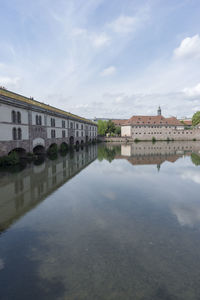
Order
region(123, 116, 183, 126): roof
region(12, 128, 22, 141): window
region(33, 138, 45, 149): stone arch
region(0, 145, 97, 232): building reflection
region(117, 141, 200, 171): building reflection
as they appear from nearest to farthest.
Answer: region(0, 145, 97, 232): building reflection
region(12, 128, 22, 141): window
region(117, 141, 200, 171): building reflection
region(33, 138, 45, 149): stone arch
region(123, 116, 183, 126): roof

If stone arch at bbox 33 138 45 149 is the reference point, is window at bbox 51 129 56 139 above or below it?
above

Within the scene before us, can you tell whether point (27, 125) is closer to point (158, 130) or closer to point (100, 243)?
point (100, 243)

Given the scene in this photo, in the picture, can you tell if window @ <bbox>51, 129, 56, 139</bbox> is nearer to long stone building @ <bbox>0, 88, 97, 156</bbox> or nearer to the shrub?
long stone building @ <bbox>0, 88, 97, 156</bbox>

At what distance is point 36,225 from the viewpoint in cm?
763

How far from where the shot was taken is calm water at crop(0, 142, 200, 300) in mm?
4441

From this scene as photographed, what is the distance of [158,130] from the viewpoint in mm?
80500

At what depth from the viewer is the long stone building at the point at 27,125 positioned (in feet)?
68.8

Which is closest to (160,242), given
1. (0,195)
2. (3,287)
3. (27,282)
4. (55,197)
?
(27,282)

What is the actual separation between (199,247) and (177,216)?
2.40 metres

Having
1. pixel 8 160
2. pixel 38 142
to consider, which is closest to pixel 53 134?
pixel 38 142

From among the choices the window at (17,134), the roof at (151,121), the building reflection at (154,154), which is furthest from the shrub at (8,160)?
the roof at (151,121)

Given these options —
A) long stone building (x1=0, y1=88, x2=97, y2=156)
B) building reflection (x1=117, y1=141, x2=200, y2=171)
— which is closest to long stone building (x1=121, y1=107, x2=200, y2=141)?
building reflection (x1=117, y1=141, x2=200, y2=171)

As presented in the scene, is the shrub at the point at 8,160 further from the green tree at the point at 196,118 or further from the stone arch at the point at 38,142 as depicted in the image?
the green tree at the point at 196,118

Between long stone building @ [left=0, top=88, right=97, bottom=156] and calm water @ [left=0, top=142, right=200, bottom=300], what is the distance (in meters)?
11.4
